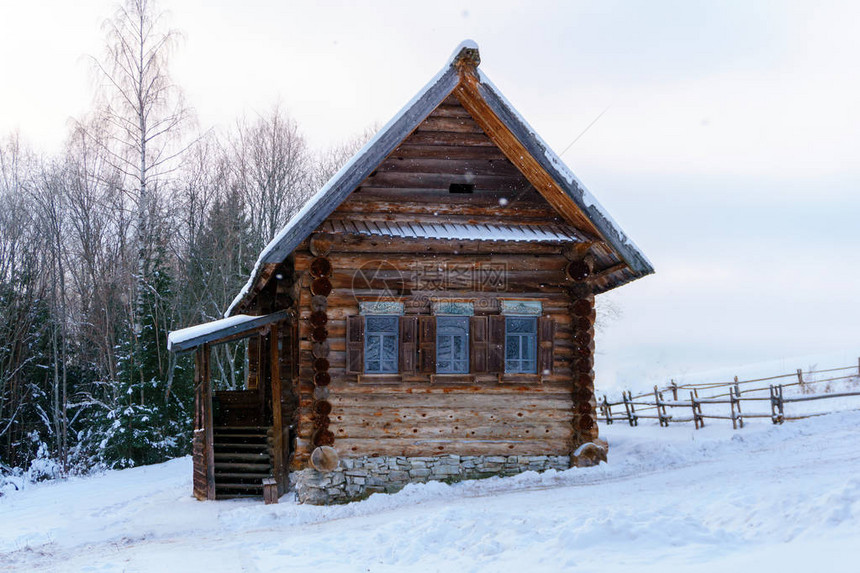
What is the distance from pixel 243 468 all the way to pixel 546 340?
6.35m

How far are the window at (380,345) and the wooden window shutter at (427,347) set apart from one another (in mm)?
424

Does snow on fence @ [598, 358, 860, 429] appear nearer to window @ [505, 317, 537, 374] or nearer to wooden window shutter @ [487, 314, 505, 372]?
window @ [505, 317, 537, 374]

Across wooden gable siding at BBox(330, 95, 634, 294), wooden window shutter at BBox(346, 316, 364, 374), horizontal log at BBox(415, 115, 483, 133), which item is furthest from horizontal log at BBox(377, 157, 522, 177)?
wooden window shutter at BBox(346, 316, 364, 374)

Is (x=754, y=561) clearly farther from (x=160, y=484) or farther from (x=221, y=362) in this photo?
(x=221, y=362)

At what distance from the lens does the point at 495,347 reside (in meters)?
13.8

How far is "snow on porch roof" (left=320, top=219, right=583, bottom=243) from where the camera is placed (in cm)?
1319

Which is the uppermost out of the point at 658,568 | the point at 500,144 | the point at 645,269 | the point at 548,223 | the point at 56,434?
the point at 500,144

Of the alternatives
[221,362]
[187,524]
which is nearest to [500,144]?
[187,524]

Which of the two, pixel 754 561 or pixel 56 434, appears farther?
pixel 56 434

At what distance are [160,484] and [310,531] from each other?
28.1 ft

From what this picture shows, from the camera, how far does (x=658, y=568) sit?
22.6ft

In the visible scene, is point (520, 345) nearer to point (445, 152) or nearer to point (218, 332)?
point (445, 152)

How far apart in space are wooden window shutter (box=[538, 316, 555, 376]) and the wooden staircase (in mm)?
5433

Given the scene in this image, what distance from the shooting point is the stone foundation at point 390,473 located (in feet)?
42.6
